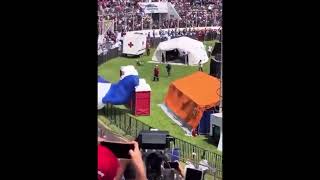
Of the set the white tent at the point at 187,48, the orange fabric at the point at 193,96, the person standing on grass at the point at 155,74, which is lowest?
the orange fabric at the point at 193,96

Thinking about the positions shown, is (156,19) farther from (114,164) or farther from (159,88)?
(114,164)

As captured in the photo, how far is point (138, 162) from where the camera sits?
617cm

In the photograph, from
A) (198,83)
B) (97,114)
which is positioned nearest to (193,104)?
(198,83)

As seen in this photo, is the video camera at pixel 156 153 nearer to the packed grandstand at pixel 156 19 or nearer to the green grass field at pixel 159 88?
the green grass field at pixel 159 88

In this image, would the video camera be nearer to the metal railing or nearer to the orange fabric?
the metal railing

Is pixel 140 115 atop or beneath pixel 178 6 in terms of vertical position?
beneath

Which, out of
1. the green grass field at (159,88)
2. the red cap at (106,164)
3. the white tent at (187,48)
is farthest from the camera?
the white tent at (187,48)

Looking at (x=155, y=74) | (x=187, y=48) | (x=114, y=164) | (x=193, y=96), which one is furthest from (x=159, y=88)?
(x=114, y=164)

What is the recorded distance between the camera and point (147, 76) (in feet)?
20.6

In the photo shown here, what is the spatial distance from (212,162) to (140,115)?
708 millimetres

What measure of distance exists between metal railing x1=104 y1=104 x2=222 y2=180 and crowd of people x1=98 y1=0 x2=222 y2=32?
2.35 feet

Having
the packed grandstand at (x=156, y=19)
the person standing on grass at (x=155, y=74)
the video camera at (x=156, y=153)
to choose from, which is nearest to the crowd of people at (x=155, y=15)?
the packed grandstand at (x=156, y=19)

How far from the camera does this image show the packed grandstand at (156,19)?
6.21 meters
